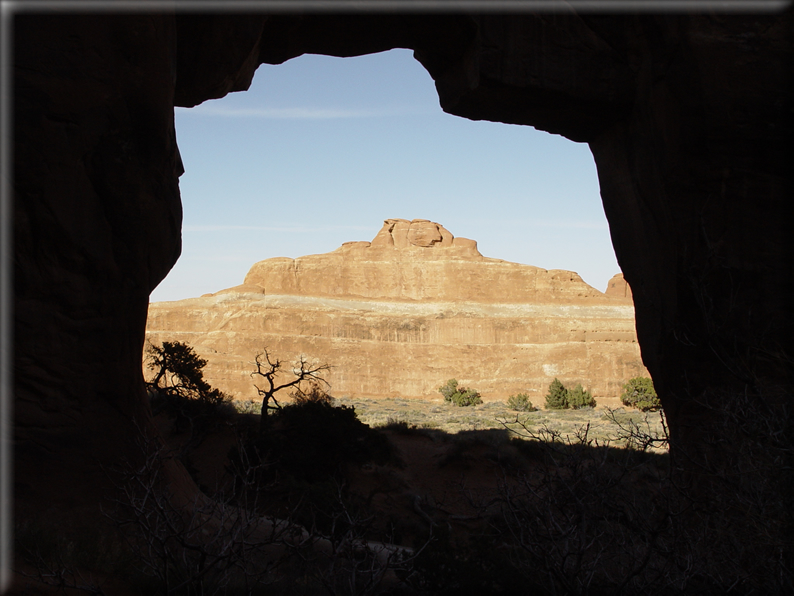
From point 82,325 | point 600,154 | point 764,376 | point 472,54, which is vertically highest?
point 472,54

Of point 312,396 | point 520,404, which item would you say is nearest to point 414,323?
point 520,404

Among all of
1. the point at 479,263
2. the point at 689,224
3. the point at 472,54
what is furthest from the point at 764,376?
the point at 479,263

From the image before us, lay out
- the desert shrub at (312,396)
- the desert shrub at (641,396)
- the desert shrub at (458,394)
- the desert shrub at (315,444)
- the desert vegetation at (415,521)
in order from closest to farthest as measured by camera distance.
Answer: the desert vegetation at (415,521) < the desert shrub at (315,444) < the desert shrub at (312,396) < the desert shrub at (641,396) < the desert shrub at (458,394)

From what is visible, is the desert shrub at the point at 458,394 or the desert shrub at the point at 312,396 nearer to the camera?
the desert shrub at the point at 312,396

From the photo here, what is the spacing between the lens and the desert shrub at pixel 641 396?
110ft

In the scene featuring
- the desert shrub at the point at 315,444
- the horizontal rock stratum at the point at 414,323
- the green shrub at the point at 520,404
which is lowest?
the green shrub at the point at 520,404

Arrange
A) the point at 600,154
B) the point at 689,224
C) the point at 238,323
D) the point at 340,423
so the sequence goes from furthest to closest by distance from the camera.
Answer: the point at 238,323 < the point at 340,423 < the point at 600,154 < the point at 689,224

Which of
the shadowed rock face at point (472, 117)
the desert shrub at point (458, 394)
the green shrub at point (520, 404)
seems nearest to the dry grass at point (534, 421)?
the green shrub at point (520, 404)

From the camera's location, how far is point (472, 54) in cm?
950

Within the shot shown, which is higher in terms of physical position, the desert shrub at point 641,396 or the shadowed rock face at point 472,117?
the shadowed rock face at point 472,117

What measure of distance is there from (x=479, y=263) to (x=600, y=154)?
43836mm

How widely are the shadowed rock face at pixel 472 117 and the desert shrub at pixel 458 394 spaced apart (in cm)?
2864

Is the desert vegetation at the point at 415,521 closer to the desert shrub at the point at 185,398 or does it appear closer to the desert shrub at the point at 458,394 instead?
the desert shrub at the point at 185,398

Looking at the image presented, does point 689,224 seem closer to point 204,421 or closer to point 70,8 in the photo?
point 70,8
